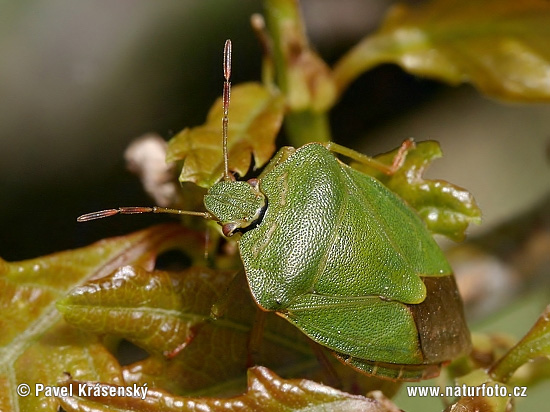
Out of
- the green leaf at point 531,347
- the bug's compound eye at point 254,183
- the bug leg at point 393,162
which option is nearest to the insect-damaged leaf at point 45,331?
the bug's compound eye at point 254,183

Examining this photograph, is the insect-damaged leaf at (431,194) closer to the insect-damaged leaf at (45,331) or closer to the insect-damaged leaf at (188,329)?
the insect-damaged leaf at (188,329)

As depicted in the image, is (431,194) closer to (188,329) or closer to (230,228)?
(230,228)

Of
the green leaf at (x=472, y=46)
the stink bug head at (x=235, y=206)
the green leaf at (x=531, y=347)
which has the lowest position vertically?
the green leaf at (x=531, y=347)

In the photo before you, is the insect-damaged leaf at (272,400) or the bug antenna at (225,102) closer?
the insect-damaged leaf at (272,400)

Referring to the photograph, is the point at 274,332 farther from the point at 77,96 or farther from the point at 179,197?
the point at 77,96

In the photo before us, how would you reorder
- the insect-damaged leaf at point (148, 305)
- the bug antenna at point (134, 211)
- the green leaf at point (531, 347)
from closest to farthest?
the insect-damaged leaf at point (148, 305)
the green leaf at point (531, 347)
the bug antenna at point (134, 211)

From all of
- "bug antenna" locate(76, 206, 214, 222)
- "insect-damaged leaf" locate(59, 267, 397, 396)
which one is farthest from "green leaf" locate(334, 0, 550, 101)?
"insect-damaged leaf" locate(59, 267, 397, 396)

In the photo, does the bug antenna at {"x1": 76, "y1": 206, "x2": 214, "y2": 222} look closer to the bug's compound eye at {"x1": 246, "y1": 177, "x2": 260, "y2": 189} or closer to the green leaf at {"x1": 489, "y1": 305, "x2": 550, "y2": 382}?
the bug's compound eye at {"x1": 246, "y1": 177, "x2": 260, "y2": 189}

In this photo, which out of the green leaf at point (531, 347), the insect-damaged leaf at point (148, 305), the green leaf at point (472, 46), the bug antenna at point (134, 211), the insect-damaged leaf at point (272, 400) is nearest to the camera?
the insect-damaged leaf at point (272, 400)
